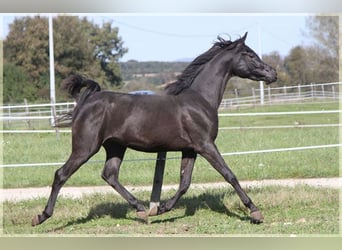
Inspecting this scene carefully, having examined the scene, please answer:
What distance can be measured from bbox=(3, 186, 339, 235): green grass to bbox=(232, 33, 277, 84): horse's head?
181cm

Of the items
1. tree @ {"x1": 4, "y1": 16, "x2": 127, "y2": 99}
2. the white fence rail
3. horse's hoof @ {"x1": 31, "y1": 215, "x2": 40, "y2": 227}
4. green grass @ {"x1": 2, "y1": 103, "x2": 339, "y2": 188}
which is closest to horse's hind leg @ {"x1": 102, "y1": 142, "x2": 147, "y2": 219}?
horse's hoof @ {"x1": 31, "y1": 215, "x2": 40, "y2": 227}

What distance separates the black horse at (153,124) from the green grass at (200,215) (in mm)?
284

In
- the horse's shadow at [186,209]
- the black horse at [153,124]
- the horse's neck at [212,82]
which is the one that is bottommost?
the horse's shadow at [186,209]

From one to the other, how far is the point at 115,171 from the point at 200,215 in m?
1.28

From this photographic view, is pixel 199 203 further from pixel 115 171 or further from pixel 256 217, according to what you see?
pixel 115 171

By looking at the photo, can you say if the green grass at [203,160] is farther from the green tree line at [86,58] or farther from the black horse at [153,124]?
the green tree line at [86,58]

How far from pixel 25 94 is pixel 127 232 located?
22.1 meters

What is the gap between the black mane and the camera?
287 inches

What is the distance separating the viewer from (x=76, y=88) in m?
7.23

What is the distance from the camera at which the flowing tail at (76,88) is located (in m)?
7.04

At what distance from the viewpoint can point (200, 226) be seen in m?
6.81

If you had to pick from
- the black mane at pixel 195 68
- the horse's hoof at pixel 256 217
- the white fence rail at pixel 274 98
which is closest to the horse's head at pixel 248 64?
the black mane at pixel 195 68

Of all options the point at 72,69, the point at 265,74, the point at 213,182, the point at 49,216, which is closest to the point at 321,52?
the point at 72,69

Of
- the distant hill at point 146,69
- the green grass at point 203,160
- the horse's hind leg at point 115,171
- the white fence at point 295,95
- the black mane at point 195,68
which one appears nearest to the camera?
the horse's hind leg at point 115,171
